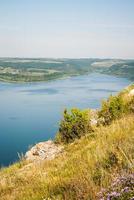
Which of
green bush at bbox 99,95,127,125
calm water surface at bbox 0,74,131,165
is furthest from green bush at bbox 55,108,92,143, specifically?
calm water surface at bbox 0,74,131,165

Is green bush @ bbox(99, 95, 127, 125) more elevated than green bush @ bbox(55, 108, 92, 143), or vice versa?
green bush @ bbox(99, 95, 127, 125)

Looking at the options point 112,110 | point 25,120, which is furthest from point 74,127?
point 25,120

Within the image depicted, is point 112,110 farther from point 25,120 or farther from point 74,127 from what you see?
point 25,120

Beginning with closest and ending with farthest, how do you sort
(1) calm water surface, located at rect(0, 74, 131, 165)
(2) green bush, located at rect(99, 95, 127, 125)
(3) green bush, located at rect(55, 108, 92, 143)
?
(3) green bush, located at rect(55, 108, 92, 143)
(2) green bush, located at rect(99, 95, 127, 125)
(1) calm water surface, located at rect(0, 74, 131, 165)

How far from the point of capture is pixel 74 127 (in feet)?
36.1

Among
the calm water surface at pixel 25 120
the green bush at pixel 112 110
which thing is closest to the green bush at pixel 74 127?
the green bush at pixel 112 110

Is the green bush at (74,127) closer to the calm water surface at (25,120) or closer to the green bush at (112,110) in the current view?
the green bush at (112,110)

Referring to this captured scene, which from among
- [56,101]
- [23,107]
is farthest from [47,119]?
[56,101]

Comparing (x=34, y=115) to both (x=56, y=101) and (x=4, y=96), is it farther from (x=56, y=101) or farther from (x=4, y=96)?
(x=4, y=96)

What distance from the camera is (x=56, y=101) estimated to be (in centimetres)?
7244

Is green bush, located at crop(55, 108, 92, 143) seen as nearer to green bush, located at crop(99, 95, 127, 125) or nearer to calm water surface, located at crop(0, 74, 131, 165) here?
green bush, located at crop(99, 95, 127, 125)

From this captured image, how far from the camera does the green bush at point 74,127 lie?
35.9 feet

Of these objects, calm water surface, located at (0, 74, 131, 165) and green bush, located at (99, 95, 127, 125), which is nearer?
green bush, located at (99, 95, 127, 125)

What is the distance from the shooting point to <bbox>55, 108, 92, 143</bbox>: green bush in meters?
10.9
